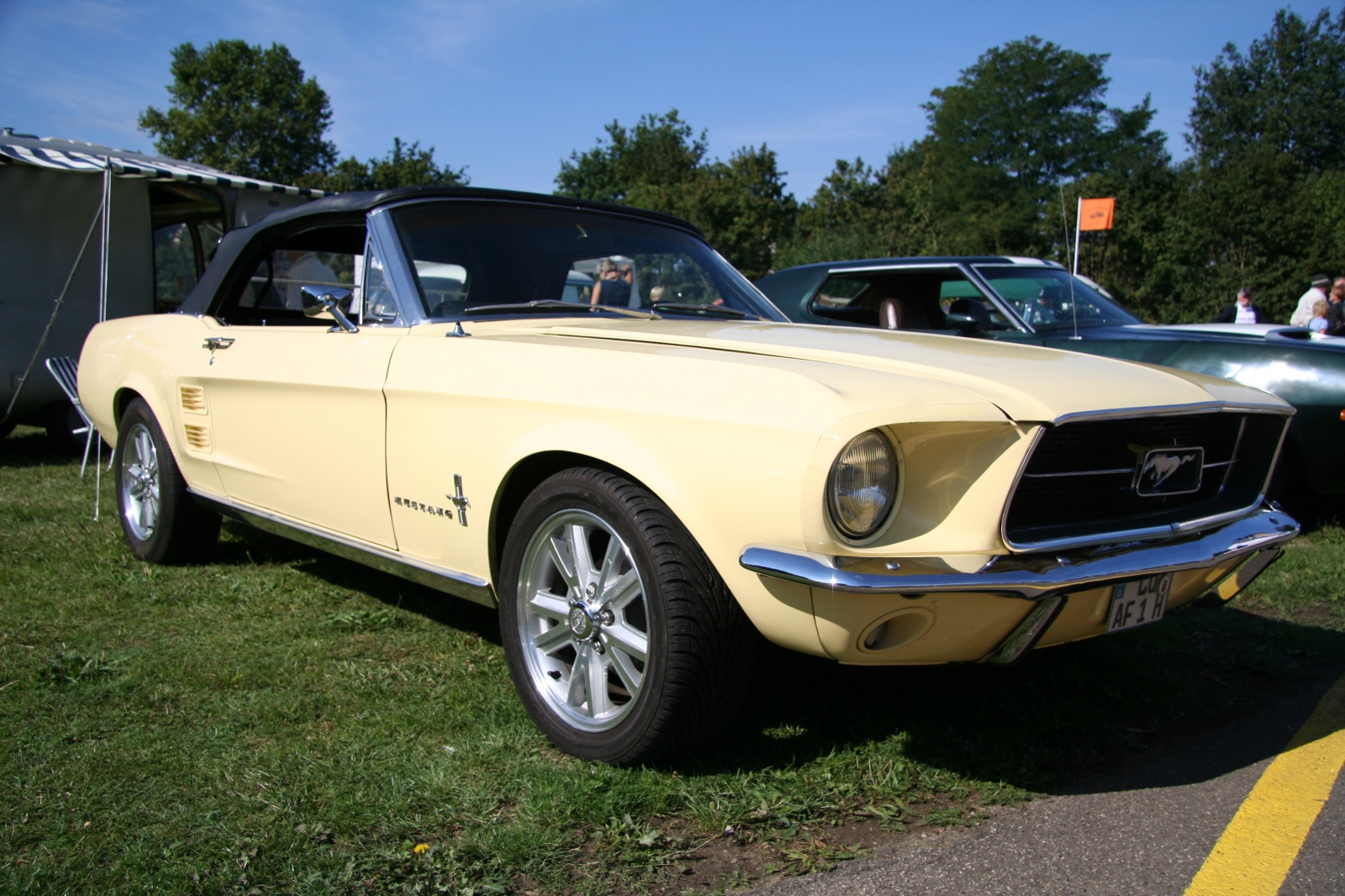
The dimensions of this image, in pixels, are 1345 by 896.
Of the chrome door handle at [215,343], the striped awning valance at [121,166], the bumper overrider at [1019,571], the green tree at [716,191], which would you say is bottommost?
the bumper overrider at [1019,571]

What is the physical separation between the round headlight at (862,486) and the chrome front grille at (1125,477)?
27cm

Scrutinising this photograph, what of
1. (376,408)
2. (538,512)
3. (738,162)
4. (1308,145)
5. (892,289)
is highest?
(1308,145)

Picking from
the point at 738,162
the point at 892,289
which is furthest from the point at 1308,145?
the point at 892,289

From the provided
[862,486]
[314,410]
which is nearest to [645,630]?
[862,486]

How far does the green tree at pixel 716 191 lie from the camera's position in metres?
37.2

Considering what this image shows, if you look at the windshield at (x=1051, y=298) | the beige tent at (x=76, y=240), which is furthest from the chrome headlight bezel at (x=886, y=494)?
the beige tent at (x=76, y=240)

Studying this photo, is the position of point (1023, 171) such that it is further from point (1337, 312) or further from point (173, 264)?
point (173, 264)

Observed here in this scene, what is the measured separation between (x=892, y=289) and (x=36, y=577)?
5559 millimetres

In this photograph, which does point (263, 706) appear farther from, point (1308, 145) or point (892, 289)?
point (1308, 145)

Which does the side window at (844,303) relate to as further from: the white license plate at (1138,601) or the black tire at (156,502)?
the white license plate at (1138,601)

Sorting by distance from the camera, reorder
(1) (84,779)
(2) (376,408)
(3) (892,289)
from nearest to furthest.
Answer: (1) (84,779), (2) (376,408), (3) (892,289)

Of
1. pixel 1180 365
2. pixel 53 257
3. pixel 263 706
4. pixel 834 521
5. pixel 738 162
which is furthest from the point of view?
pixel 738 162

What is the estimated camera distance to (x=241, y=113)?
159 ft

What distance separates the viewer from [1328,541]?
5.16m
